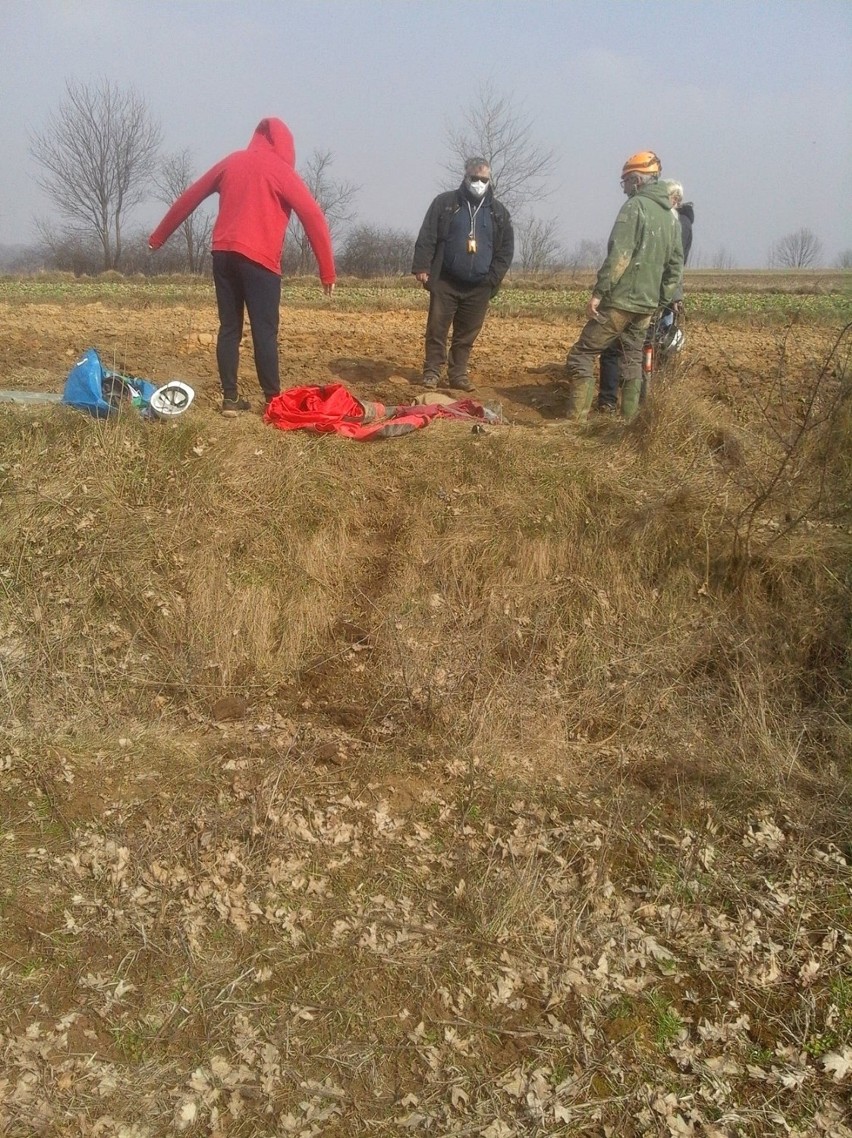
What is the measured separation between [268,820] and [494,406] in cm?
379

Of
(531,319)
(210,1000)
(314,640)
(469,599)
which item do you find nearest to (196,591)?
(314,640)

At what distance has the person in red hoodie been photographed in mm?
5605

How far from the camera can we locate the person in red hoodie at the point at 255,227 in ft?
18.4

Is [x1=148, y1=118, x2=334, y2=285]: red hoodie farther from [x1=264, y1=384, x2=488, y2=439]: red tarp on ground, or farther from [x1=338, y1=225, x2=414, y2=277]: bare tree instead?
[x1=338, y1=225, x2=414, y2=277]: bare tree

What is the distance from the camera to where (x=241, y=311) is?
597cm

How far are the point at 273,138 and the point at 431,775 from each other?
4.27 meters

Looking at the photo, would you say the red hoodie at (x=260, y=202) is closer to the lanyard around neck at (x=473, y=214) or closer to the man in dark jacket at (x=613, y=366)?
the lanyard around neck at (x=473, y=214)

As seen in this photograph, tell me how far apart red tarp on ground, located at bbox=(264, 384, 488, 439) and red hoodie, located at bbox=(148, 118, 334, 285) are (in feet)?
2.63

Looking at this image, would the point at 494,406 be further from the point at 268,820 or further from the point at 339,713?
the point at 268,820

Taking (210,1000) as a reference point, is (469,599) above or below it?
above

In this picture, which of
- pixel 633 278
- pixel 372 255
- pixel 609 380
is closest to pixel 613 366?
pixel 609 380

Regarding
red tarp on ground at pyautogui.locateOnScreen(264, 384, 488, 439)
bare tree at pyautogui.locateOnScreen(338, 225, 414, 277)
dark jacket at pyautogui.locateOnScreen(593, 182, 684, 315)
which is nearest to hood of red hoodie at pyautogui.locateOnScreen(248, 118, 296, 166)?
red tarp on ground at pyautogui.locateOnScreen(264, 384, 488, 439)

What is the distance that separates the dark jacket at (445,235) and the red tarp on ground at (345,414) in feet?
4.09

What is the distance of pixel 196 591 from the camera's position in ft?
16.9
